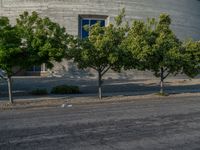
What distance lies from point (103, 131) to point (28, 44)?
1117cm

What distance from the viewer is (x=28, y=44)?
21734mm

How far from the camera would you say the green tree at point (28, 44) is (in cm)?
2069

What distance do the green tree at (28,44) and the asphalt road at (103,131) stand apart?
19.1 ft

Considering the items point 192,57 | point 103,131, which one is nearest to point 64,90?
point 192,57

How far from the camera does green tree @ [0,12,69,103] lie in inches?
814

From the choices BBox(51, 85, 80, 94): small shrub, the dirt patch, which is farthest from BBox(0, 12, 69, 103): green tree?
BBox(51, 85, 80, 94): small shrub

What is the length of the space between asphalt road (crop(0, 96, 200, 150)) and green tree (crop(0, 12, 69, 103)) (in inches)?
229

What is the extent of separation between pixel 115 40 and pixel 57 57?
4782 millimetres

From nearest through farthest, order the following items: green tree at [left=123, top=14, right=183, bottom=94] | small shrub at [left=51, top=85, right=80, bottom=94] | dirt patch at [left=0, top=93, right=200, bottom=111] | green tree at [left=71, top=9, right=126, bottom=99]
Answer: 1. dirt patch at [left=0, top=93, right=200, bottom=111]
2. green tree at [left=71, top=9, right=126, bottom=99]
3. green tree at [left=123, top=14, right=183, bottom=94]
4. small shrub at [left=51, top=85, right=80, bottom=94]

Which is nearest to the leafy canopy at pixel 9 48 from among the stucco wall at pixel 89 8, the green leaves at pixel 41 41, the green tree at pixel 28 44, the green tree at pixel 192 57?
the green tree at pixel 28 44

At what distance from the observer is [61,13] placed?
42312 mm

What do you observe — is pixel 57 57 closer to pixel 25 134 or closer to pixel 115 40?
pixel 115 40

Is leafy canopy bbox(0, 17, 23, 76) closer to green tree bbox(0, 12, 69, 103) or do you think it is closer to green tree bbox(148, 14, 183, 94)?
green tree bbox(0, 12, 69, 103)

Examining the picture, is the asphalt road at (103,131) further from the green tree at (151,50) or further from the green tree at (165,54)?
the green tree at (165,54)
